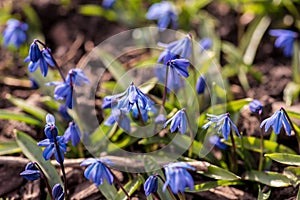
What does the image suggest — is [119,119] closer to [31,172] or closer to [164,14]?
[31,172]

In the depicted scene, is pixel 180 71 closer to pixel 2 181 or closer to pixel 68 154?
pixel 68 154

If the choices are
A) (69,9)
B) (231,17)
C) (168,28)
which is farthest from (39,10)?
(231,17)

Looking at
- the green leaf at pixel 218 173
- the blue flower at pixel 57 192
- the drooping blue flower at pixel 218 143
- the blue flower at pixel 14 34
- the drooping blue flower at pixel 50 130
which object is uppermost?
the blue flower at pixel 14 34

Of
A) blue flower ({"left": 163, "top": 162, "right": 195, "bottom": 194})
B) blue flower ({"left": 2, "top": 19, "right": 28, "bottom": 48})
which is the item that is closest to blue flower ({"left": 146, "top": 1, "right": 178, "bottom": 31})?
blue flower ({"left": 2, "top": 19, "right": 28, "bottom": 48})

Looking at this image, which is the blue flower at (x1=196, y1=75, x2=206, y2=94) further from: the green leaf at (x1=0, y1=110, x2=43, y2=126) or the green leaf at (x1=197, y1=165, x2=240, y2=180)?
the green leaf at (x1=0, y1=110, x2=43, y2=126)

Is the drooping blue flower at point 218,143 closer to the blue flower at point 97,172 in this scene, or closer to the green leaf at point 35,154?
the blue flower at point 97,172

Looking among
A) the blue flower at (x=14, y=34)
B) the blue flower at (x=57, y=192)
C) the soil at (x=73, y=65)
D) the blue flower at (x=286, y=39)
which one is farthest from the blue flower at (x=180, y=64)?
the blue flower at (x=14, y=34)

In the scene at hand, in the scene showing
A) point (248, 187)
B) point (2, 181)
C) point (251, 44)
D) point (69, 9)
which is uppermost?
point (69, 9)

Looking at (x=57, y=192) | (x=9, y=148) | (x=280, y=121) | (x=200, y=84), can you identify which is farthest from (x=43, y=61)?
(x=280, y=121)
